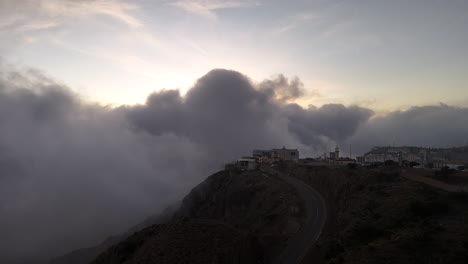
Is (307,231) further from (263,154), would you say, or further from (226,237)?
(263,154)

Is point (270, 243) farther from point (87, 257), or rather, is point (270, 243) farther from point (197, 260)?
point (87, 257)

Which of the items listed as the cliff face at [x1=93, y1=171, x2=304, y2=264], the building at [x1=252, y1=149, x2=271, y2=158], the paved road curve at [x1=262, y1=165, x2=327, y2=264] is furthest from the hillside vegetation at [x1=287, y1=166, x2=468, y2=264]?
the building at [x1=252, y1=149, x2=271, y2=158]

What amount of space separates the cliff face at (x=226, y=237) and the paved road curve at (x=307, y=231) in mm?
1084

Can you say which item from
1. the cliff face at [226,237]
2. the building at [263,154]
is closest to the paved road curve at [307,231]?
the cliff face at [226,237]

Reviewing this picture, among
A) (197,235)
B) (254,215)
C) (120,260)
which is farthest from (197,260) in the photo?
(254,215)

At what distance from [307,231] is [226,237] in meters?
10.5

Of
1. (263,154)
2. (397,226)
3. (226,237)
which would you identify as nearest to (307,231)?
(226,237)

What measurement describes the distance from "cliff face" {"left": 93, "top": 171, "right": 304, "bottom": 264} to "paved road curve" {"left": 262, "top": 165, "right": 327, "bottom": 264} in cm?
108

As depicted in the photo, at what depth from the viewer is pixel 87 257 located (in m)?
89.5

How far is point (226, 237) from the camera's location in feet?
102

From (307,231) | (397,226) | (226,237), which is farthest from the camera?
(307,231)

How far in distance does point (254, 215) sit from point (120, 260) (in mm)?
23543

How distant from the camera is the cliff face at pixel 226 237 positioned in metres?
28.4

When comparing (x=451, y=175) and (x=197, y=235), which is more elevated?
(x=451, y=175)
